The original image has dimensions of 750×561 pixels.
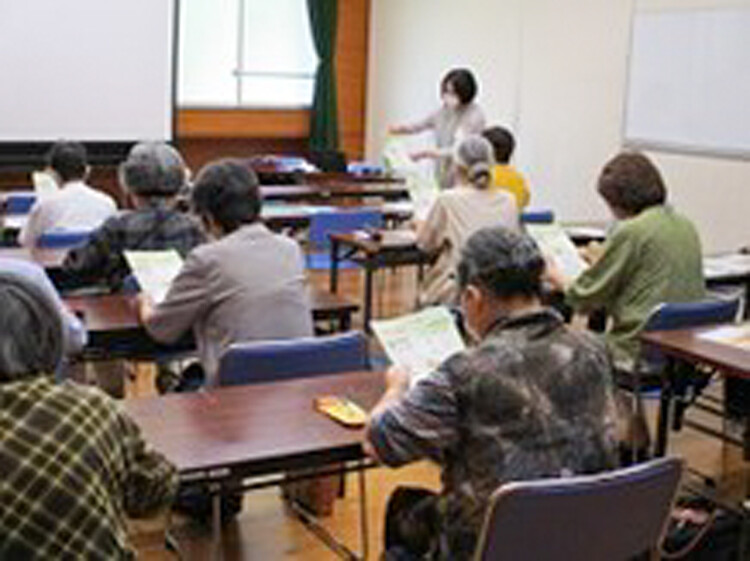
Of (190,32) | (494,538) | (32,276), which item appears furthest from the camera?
(190,32)

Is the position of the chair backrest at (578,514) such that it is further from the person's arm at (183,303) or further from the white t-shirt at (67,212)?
the white t-shirt at (67,212)

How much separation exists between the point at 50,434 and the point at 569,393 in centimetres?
99

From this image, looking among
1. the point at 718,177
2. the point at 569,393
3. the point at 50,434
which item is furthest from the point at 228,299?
the point at 718,177

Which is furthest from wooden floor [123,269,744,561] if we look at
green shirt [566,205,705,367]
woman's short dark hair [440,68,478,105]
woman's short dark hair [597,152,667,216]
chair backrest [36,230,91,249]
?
woman's short dark hair [440,68,478,105]

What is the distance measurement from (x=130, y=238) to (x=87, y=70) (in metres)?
5.24

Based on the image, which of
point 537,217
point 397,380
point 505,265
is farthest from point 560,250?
point 505,265

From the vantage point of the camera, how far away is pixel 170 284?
3.32 metres

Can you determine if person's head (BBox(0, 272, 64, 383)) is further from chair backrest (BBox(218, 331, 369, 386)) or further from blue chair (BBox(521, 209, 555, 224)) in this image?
blue chair (BBox(521, 209, 555, 224))

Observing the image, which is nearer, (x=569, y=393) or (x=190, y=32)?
(x=569, y=393)

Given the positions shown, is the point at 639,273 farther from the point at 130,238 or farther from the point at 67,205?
the point at 67,205

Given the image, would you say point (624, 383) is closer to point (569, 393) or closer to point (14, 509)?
point (569, 393)

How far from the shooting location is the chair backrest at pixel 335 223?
588 centimetres

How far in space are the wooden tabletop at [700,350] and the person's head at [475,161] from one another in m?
1.44

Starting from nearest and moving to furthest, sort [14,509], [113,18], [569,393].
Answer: [14,509], [569,393], [113,18]
